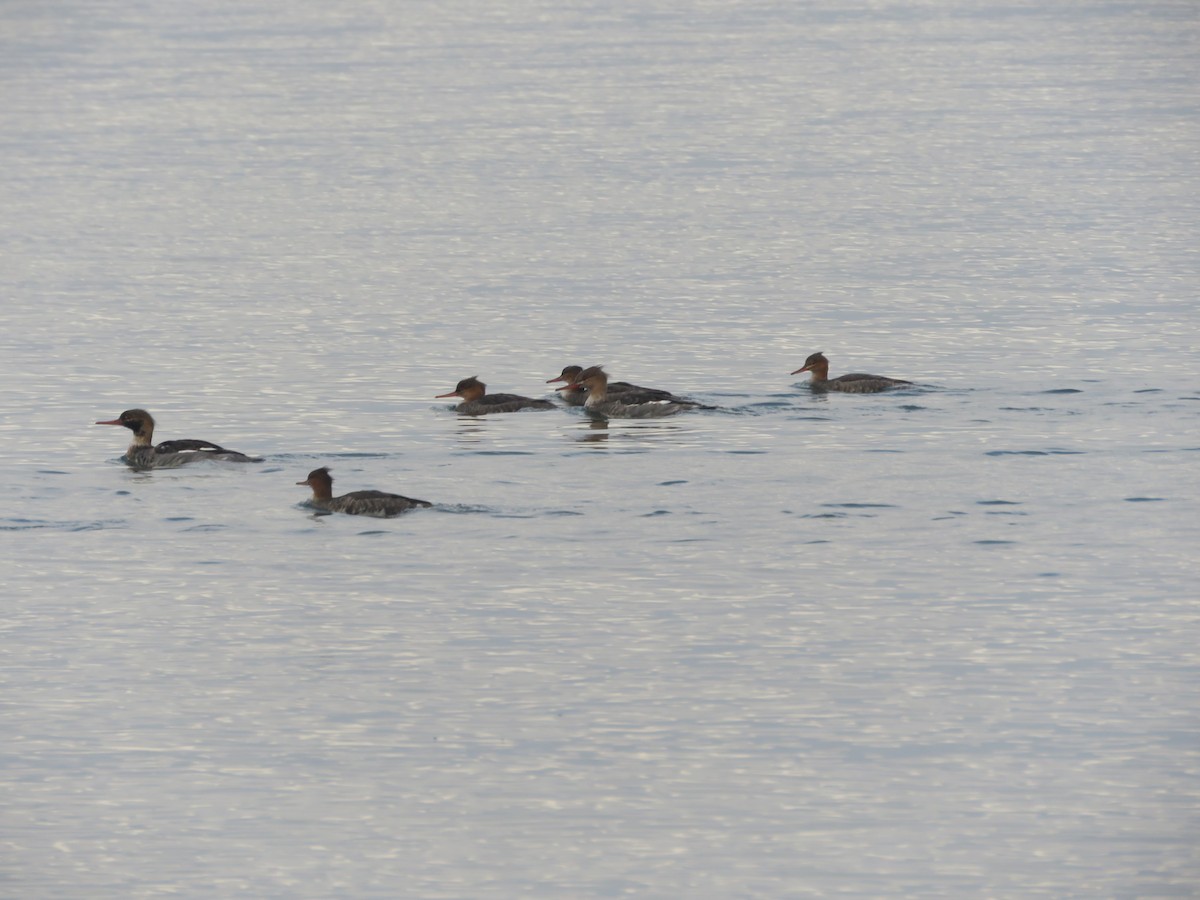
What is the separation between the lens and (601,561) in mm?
17406

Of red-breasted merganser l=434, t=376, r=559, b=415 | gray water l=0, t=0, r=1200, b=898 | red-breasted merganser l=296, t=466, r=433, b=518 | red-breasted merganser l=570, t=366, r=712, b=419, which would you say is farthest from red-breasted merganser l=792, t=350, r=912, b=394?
red-breasted merganser l=296, t=466, r=433, b=518

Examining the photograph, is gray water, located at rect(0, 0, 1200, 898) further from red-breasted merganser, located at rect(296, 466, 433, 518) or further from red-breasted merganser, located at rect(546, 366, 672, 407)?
red-breasted merganser, located at rect(546, 366, 672, 407)

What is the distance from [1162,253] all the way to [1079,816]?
22979mm

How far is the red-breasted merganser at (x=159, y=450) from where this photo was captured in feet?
69.0

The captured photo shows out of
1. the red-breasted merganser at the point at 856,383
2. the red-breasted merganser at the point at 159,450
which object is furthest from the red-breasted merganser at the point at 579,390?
the red-breasted merganser at the point at 159,450

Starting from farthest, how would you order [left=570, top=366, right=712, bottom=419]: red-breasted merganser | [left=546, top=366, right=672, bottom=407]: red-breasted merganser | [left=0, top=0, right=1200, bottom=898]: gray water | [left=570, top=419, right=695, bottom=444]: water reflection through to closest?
[left=546, top=366, right=672, bottom=407]: red-breasted merganser < [left=570, top=366, right=712, bottom=419]: red-breasted merganser < [left=570, top=419, right=695, bottom=444]: water reflection < [left=0, top=0, right=1200, bottom=898]: gray water

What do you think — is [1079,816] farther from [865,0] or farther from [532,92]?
[865,0]

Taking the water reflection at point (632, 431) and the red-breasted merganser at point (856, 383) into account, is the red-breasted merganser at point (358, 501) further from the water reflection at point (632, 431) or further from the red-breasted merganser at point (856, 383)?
the red-breasted merganser at point (856, 383)

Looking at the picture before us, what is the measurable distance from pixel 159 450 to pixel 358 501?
3.04 m

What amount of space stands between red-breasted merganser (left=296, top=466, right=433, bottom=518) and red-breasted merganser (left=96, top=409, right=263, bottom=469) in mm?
1926

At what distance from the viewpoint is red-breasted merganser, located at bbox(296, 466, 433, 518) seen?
19.0 metres

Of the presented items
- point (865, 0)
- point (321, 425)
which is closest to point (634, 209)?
point (321, 425)

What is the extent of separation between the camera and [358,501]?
62.4 feet

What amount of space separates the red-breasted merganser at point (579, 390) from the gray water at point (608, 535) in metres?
0.43
